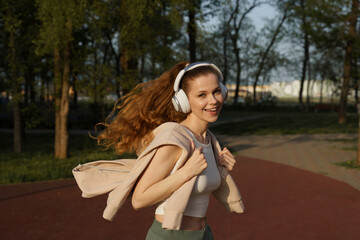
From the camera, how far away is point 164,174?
212 centimetres

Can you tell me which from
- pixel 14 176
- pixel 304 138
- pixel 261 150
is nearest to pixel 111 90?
pixel 14 176

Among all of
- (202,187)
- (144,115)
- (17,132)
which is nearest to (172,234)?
(202,187)

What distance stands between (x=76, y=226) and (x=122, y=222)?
2.15ft

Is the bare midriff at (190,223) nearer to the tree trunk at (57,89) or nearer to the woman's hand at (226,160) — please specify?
the woman's hand at (226,160)

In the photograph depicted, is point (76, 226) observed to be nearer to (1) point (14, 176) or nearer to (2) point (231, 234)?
(2) point (231, 234)

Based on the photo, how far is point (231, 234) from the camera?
5.50 meters

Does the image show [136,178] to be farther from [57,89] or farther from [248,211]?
[57,89]

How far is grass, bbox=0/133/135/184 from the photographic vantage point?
916 centimetres

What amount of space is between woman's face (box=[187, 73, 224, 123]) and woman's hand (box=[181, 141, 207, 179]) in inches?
11.9

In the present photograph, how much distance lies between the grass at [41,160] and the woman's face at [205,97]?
743cm

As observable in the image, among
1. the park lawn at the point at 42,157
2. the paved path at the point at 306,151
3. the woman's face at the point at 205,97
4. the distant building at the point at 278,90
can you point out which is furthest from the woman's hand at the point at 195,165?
the distant building at the point at 278,90

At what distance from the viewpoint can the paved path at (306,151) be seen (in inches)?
392

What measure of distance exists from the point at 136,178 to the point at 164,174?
0.15m

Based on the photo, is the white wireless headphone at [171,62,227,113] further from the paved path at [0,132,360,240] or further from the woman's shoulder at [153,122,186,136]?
the paved path at [0,132,360,240]
